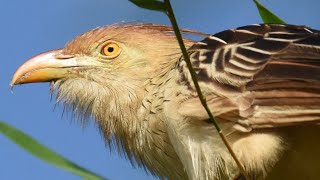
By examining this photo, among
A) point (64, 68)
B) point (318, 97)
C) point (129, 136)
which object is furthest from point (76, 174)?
point (64, 68)

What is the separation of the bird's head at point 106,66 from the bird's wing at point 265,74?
24.0 inches

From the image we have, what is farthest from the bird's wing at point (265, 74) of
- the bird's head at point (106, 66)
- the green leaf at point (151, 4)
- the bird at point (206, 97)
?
the green leaf at point (151, 4)

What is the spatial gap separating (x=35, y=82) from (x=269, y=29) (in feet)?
4.77

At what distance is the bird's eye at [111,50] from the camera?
3.93 meters

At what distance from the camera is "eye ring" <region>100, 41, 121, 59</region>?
3.92m

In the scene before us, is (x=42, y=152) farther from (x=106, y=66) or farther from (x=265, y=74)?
(x=106, y=66)

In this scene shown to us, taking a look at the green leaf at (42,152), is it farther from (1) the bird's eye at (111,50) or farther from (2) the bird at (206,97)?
(1) the bird's eye at (111,50)

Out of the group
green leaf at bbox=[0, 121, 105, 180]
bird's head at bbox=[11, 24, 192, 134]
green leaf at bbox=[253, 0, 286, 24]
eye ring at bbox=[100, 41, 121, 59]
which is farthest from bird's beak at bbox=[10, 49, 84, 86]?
green leaf at bbox=[0, 121, 105, 180]

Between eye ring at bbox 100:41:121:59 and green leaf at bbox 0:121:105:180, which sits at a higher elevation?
eye ring at bbox 100:41:121:59

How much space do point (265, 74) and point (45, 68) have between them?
1546 mm

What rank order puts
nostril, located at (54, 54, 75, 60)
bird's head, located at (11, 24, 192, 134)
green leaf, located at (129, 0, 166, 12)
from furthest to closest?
1. nostril, located at (54, 54, 75, 60)
2. bird's head, located at (11, 24, 192, 134)
3. green leaf, located at (129, 0, 166, 12)

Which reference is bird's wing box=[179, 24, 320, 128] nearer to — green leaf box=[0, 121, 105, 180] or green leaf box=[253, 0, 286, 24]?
green leaf box=[253, 0, 286, 24]

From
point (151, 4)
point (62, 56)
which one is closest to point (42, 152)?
point (151, 4)

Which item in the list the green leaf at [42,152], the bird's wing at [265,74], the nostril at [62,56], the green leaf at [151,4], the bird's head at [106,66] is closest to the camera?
the green leaf at [151,4]
